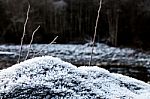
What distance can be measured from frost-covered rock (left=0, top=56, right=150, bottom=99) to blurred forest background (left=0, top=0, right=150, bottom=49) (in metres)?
20.4

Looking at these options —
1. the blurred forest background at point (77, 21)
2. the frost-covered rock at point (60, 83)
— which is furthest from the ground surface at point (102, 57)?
the frost-covered rock at point (60, 83)

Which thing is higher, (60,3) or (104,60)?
(60,3)

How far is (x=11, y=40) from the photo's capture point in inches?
1032

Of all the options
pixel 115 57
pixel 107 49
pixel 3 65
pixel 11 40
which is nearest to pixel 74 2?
pixel 11 40

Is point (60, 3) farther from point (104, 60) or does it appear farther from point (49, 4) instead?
point (104, 60)

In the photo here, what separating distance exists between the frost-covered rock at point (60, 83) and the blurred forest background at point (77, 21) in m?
20.4

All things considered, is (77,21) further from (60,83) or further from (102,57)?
(60,83)

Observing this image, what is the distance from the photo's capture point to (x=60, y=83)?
11.1 ft

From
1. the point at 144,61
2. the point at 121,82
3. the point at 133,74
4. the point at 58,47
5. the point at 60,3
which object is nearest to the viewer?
the point at 121,82

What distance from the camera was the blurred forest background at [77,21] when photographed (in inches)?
999

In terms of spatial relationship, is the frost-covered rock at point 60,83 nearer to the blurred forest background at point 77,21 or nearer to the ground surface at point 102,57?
the ground surface at point 102,57

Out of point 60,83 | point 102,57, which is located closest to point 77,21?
point 102,57

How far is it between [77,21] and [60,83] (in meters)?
24.9

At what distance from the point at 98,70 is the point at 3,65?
1283cm
